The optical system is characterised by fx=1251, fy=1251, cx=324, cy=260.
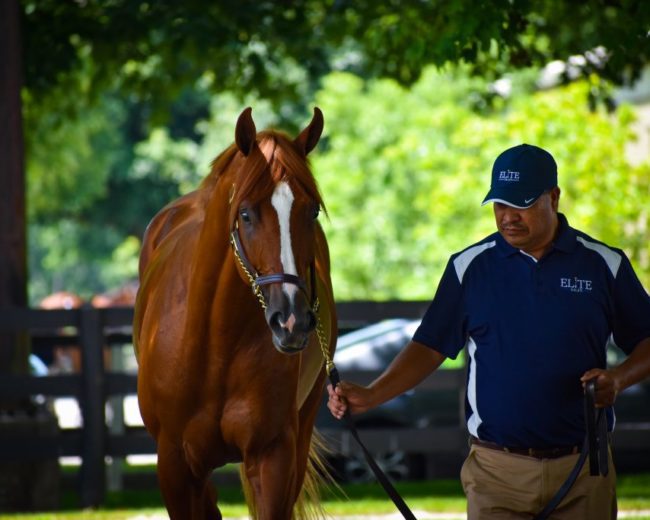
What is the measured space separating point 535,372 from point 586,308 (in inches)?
10.7

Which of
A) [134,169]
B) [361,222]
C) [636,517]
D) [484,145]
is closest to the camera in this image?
[636,517]

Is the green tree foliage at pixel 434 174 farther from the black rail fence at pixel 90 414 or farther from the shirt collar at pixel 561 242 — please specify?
the shirt collar at pixel 561 242

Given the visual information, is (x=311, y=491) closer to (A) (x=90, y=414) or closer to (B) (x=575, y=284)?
(B) (x=575, y=284)

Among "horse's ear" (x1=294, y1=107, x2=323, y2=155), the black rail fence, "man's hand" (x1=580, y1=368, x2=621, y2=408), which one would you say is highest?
"horse's ear" (x1=294, y1=107, x2=323, y2=155)

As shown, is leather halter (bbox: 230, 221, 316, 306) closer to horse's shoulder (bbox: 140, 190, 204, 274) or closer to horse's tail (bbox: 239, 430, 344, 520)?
horse's shoulder (bbox: 140, 190, 204, 274)

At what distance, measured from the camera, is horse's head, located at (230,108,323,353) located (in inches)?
178

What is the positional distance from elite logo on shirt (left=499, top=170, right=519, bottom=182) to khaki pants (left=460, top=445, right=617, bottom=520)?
91cm

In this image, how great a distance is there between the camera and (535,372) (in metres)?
4.13

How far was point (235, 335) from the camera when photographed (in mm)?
5336

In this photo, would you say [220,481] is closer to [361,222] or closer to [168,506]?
[168,506]

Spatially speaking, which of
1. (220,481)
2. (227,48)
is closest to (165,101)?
(227,48)

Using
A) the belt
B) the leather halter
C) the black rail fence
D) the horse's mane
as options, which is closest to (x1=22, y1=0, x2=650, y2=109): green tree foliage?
the black rail fence

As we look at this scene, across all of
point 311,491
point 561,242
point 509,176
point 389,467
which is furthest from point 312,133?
point 389,467

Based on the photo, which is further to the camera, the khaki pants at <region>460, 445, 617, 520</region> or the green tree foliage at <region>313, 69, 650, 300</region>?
the green tree foliage at <region>313, 69, 650, 300</region>
